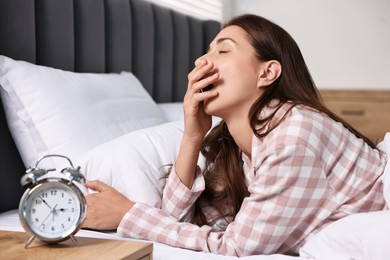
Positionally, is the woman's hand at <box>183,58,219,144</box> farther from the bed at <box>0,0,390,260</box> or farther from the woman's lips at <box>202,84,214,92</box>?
the bed at <box>0,0,390,260</box>

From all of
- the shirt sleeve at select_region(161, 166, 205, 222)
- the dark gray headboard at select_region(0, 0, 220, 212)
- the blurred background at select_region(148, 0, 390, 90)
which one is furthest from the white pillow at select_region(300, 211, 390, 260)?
the blurred background at select_region(148, 0, 390, 90)

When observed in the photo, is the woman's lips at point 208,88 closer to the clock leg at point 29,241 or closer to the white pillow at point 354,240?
the white pillow at point 354,240

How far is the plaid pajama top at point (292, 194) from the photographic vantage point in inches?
43.8

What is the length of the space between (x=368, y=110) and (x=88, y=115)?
2.20m

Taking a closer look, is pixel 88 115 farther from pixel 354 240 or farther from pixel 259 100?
pixel 354 240

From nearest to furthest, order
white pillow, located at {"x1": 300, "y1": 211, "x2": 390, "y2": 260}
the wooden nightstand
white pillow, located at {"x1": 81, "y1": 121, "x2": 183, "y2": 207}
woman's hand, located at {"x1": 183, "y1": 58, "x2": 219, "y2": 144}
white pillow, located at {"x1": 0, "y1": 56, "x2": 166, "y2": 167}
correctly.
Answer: the wooden nightstand < white pillow, located at {"x1": 300, "y1": 211, "x2": 390, "y2": 260} < woman's hand, located at {"x1": 183, "y1": 58, "x2": 219, "y2": 144} < white pillow, located at {"x1": 81, "y1": 121, "x2": 183, "y2": 207} < white pillow, located at {"x1": 0, "y1": 56, "x2": 166, "y2": 167}

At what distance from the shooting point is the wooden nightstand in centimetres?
93

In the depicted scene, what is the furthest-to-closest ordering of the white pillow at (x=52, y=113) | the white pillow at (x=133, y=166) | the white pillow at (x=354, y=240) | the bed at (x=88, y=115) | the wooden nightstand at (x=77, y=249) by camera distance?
the white pillow at (x=52, y=113), the white pillow at (x=133, y=166), the bed at (x=88, y=115), the white pillow at (x=354, y=240), the wooden nightstand at (x=77, y=249)

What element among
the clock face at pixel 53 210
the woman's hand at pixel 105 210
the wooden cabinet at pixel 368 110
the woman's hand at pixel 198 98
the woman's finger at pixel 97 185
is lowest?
the wooden cabinet at pixel 368 110

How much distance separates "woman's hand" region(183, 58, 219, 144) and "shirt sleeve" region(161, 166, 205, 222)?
0.35 feet

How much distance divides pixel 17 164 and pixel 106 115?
0.30 meters

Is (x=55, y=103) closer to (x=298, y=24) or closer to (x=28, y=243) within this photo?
(x=28, y=243)

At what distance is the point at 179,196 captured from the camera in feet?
4.53

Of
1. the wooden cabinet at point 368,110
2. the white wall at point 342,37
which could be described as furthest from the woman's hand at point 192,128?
the white wall at point 342,37
